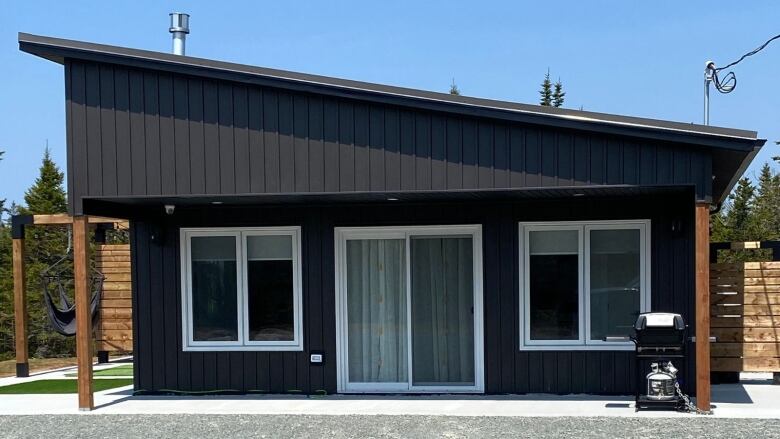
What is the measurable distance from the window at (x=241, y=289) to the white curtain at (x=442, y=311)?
1255mm

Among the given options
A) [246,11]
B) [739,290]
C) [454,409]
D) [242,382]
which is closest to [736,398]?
[739,290]

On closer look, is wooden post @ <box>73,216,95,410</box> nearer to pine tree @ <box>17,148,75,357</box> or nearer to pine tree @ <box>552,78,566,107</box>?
pine tree @ <box>17,148,75,357</box>

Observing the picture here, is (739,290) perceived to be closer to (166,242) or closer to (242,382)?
(242,382)

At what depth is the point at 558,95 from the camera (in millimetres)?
31438

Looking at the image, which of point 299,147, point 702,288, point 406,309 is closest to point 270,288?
point 406,309

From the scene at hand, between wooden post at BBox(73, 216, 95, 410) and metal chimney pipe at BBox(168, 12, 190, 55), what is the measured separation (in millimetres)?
2051

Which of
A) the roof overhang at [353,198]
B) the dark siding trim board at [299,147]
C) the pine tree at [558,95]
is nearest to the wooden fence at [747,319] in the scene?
the roof overhang at [353,198]

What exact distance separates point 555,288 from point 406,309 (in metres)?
1.58

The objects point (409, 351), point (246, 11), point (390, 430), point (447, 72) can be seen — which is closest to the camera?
point (390, 430)

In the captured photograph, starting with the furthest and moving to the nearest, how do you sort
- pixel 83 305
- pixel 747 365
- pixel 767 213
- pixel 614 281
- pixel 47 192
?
pixel 767 213 < pixel 47 192 < pixel 747 365 < pixel 614 281 < pixel 83 305

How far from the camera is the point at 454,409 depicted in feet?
25.6

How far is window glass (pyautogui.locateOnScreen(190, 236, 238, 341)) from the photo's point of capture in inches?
358

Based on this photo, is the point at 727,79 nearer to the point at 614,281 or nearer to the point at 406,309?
the point at 614,281

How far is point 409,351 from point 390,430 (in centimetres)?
206
